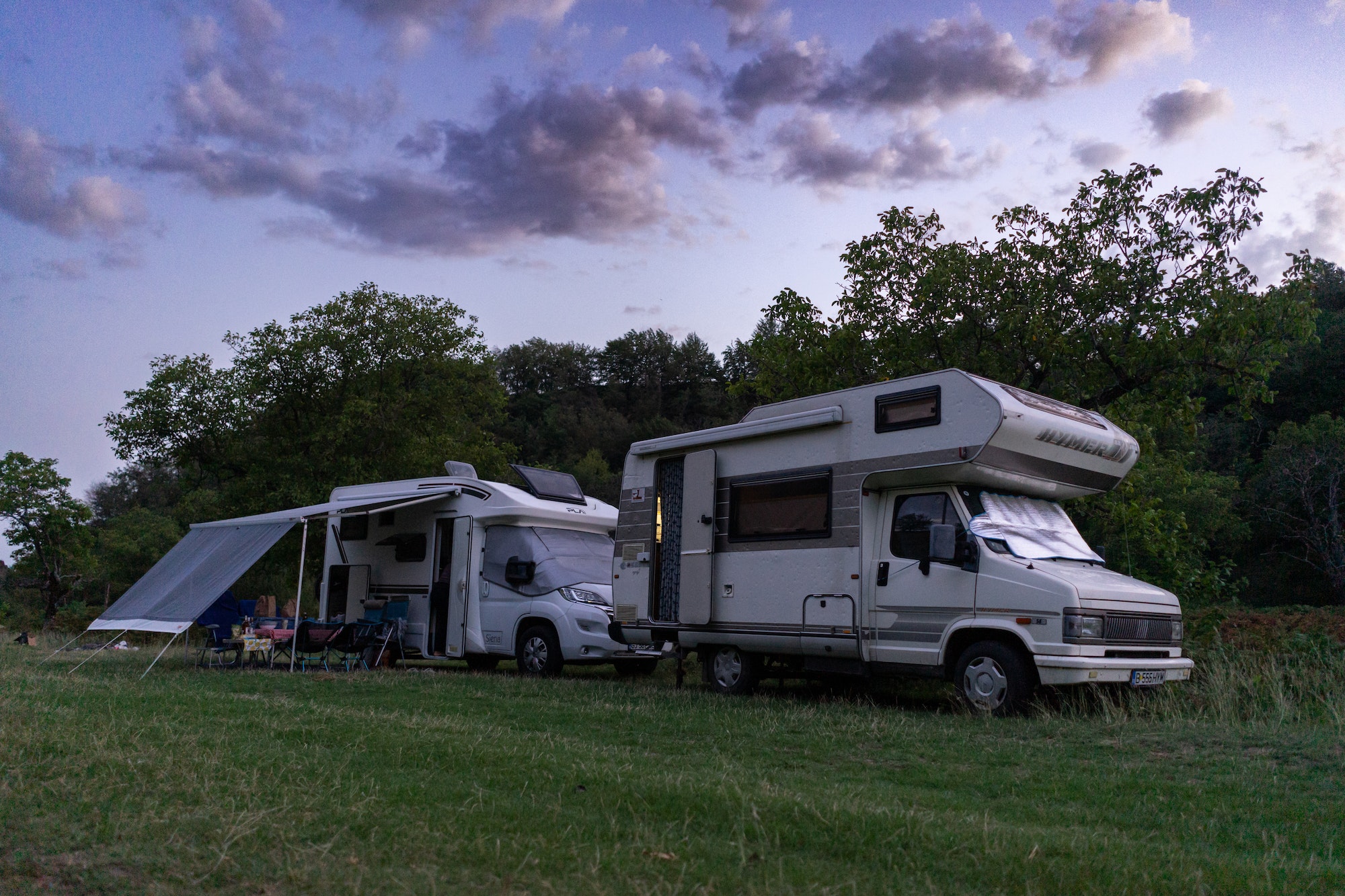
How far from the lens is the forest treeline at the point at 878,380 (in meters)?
15.0

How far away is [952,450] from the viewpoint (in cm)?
941

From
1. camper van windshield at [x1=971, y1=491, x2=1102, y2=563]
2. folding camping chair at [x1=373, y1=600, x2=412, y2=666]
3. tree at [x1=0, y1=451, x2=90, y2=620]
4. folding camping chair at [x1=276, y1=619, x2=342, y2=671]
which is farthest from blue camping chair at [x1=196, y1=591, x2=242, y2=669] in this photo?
tree at [x1=0, y1=451, x2=90, y2=620]

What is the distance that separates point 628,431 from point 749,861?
46935mm

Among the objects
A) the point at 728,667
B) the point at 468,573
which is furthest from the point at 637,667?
the point at 728,667

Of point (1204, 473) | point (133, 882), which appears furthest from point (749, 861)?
point (1204, 473)

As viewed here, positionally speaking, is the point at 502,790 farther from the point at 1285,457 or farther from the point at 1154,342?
the point at 1285,457

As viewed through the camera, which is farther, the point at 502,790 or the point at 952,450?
the point at 952,450

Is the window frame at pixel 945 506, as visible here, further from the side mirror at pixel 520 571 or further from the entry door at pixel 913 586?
the side mirror at pixel 520 571

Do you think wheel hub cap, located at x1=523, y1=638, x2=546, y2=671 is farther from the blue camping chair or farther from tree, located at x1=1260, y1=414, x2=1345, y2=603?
tree, located at x1=1260, y1=414, x2=1345, y2=603

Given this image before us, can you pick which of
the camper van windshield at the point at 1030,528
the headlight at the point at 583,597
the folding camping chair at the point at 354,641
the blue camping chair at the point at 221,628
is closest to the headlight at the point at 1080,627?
the camper van windshield at the point at 1030,528

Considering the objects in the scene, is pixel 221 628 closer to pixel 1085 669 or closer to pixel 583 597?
pixel 583 597

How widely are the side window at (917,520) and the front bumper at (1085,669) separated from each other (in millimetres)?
1395

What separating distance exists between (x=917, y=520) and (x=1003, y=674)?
1.58 meters

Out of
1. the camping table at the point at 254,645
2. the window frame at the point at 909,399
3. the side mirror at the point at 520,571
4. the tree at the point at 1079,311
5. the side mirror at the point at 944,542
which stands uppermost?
the tree at the point at 1079,311
